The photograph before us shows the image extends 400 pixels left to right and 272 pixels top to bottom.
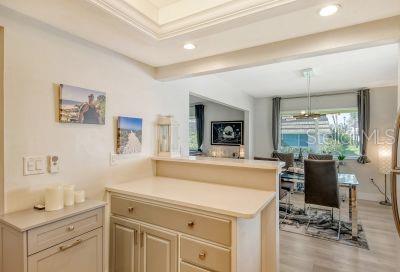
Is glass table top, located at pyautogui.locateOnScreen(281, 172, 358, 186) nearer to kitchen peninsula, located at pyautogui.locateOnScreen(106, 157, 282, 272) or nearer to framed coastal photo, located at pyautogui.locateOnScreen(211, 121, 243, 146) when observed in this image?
kitchen peninsula, located at pyautogui.locateOnScreen(106, 157, 282, 272)

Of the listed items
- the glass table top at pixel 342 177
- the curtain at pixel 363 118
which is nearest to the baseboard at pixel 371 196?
the curtain at pixel 363 118

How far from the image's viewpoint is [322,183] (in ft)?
10.5

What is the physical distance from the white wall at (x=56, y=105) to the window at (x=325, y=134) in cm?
439

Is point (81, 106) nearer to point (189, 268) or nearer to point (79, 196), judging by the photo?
point (79, 196)

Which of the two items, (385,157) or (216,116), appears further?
(216,116)

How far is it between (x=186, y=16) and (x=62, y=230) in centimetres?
182

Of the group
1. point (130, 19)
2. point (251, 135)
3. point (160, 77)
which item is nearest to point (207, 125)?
point (251, 135)

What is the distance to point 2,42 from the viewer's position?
5.00ft

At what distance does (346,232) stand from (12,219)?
12.5ft

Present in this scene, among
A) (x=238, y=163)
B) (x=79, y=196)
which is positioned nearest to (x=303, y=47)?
(x=238, y=163)

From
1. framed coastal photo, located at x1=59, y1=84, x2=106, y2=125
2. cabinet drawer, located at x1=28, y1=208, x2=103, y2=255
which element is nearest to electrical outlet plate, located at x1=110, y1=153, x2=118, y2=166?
framed coastal photo, located at x1=59, y1=84, x2=106, y2=125

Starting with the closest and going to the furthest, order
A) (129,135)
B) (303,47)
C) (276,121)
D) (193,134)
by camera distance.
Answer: (303,47) → (129,135) → (276,121) → (193,134)

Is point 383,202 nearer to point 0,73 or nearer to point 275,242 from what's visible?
point 275,242

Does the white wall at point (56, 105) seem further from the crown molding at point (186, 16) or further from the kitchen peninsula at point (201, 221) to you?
the crown molding at point (186, 16)
